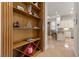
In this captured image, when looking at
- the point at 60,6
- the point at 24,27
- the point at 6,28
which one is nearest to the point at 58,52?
the point at 24,27

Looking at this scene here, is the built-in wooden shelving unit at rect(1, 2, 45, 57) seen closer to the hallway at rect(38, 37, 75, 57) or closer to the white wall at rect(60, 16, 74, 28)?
the hallway at rect(38, 37, 75, 57)

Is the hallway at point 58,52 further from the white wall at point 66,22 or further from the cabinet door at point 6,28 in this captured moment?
the white wall at point 66,22

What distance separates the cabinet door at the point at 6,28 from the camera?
6.46 feet

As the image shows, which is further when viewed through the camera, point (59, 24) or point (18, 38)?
point (59, 24)

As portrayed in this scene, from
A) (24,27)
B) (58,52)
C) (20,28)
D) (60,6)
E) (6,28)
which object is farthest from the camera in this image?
(60,6)

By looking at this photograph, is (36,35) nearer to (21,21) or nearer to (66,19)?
(21,21)

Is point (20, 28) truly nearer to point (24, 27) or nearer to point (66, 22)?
point (24, 27)

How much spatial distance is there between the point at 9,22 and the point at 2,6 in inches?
11.9

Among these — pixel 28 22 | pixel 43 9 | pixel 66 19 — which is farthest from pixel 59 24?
pixel 28 22

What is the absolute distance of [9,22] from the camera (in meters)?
2.07

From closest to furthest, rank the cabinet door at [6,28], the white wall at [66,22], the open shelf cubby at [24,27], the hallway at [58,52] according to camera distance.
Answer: the cabinet door at [6,28], the open shelf cubby at [24,27], the hallway at [58,52], the white wall at [66,22]

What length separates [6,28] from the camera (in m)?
2.00

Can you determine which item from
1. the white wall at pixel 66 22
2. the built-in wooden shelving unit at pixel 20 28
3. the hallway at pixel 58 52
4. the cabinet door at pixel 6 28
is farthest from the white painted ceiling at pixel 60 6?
the cabinet door at pixel 6 28

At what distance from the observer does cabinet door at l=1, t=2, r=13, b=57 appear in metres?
1.97
